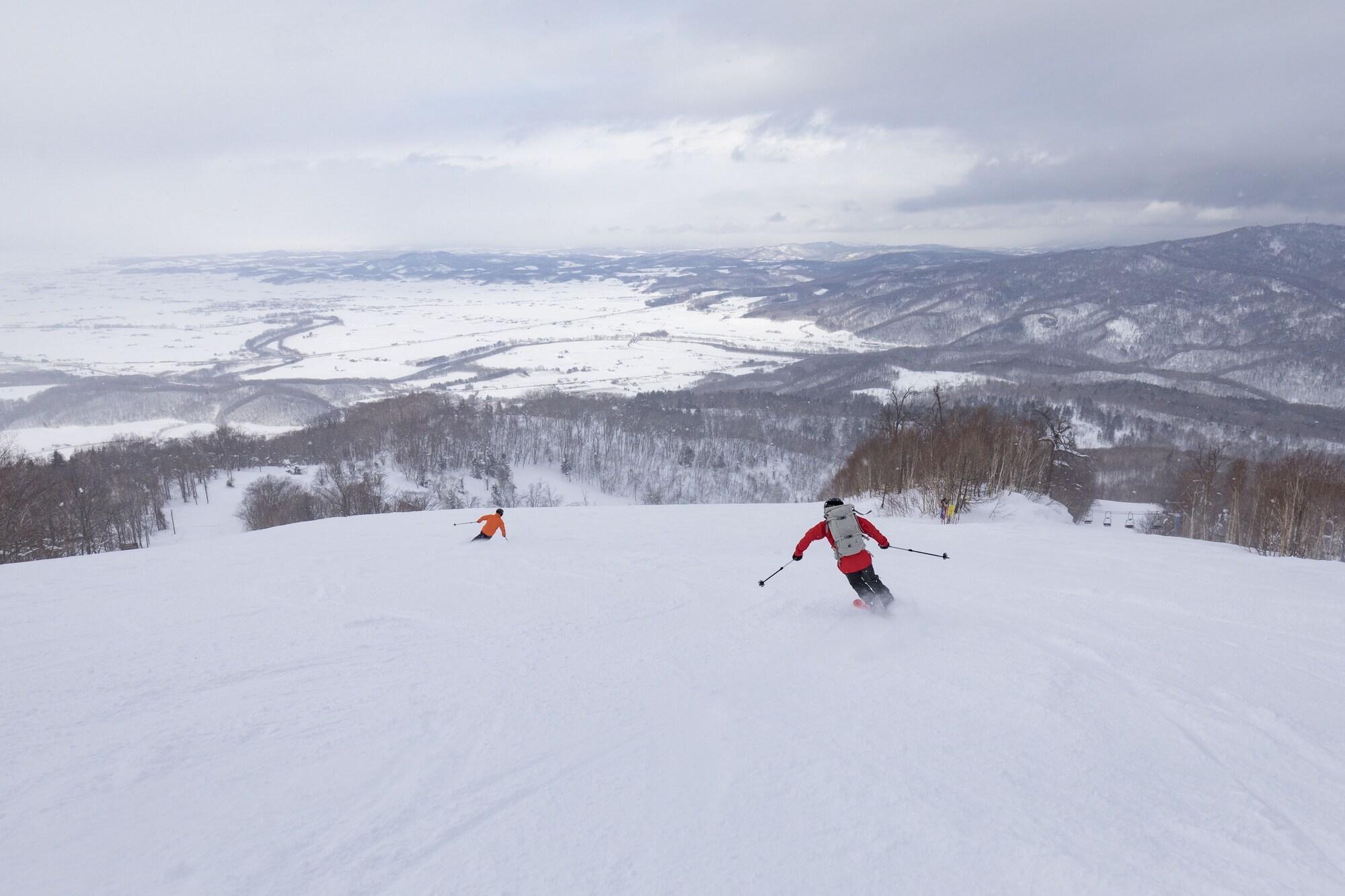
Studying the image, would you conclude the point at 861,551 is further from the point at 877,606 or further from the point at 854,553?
the point at 877,606

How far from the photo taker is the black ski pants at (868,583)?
855cm

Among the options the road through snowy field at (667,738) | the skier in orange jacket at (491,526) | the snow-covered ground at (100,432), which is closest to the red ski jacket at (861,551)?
the road through snowy field at (667,738)

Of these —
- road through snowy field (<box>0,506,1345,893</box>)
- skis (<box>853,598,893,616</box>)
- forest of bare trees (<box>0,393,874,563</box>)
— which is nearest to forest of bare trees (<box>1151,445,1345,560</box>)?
road through snowy field (<box>0,506,1345,893</box>)

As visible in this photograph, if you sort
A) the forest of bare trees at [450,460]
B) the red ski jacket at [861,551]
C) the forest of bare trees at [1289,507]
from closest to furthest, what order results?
the red ski jacket at [861,551] < the forest of bare trees at [1289,507] < the forest of bare trees at [450,460]

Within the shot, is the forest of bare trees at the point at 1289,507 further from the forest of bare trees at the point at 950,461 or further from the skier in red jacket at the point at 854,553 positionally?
the skier in red jacket at the point at 854,553

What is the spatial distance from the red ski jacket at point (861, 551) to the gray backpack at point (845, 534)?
51mm

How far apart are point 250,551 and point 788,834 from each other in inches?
516

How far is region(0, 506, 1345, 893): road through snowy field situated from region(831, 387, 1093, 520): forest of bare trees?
40.3 feet

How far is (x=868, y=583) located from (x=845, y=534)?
745mm

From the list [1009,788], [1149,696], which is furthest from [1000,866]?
[1149,696]

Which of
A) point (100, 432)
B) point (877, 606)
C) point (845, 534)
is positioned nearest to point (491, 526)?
point (845, 534)

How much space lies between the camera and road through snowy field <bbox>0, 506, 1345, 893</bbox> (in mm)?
3865

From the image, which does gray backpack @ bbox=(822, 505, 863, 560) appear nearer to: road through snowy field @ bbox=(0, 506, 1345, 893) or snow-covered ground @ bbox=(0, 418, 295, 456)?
road through snowy field @ bbox=(0, 506, 1345, 893)

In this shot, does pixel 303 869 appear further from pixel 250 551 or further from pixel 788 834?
pixel 250 551
